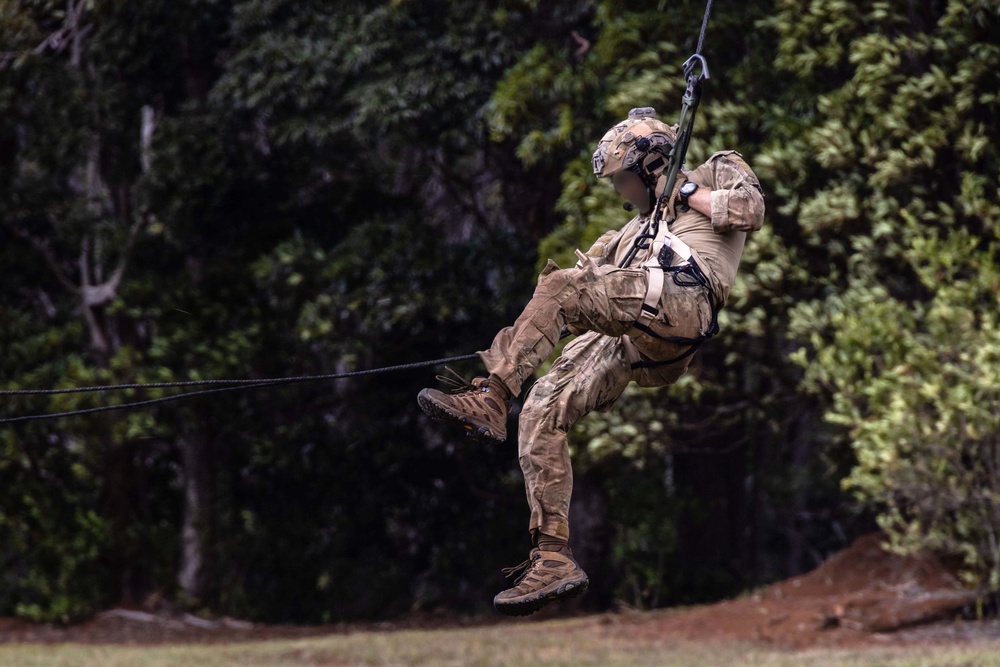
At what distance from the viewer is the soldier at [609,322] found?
14.9 feet

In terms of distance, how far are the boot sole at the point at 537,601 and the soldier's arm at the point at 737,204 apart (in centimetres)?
143

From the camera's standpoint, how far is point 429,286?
42.8ft

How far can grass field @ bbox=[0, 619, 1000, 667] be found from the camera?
30.0ft

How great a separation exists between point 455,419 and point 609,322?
2.24 feet

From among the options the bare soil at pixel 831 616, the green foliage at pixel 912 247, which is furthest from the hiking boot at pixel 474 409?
the bare soil at pixel 831 616

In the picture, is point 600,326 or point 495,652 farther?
point 495,652

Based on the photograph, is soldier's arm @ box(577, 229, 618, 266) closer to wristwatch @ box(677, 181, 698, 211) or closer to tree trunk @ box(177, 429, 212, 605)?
wristwatch @ box(677, 181, 698, 211)

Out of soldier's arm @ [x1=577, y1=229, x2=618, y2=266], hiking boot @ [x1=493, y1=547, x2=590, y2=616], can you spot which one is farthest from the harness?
hiking boot @ [x1=493, y1=547, x2=590, y2=616]

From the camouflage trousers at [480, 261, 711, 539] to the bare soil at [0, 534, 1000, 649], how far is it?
19.2 feet

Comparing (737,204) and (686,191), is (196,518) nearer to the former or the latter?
(686,191)

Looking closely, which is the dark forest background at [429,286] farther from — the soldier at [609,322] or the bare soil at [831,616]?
the soldier at [609,322]

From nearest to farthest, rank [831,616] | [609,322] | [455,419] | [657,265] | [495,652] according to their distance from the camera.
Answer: [455,419] < [609,322] < [657,265] < [495,652] < [831,616]

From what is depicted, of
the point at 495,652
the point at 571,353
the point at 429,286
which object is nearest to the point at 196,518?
the point at 429,286

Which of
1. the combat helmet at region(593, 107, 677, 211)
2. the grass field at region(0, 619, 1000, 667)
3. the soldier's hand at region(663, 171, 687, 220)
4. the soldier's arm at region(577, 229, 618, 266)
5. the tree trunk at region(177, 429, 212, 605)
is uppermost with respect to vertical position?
the combat helmet at region(593, 107, 677, 211)
